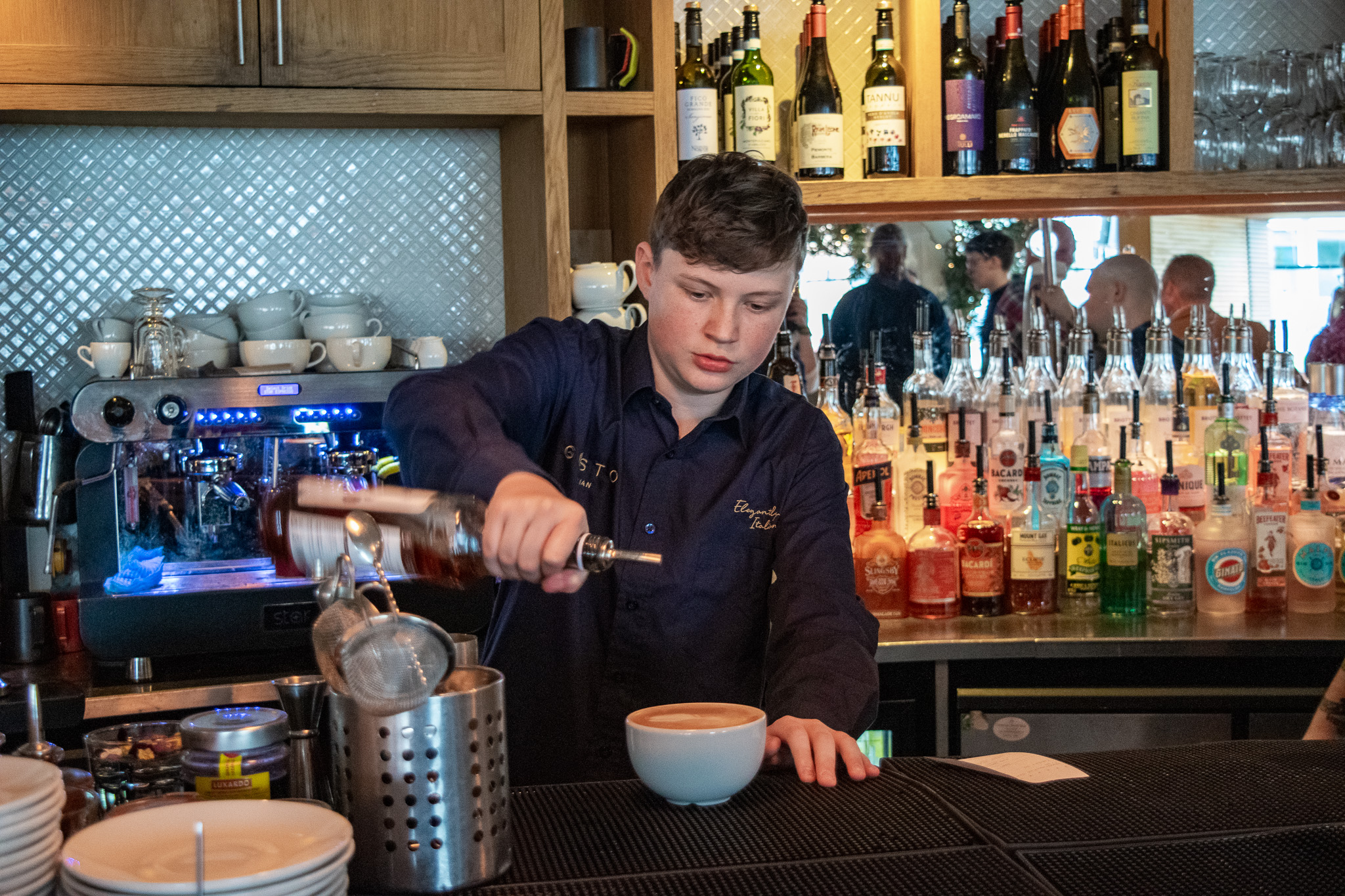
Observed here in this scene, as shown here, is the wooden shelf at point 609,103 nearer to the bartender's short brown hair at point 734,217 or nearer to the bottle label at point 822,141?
the bottle label at point 822,141

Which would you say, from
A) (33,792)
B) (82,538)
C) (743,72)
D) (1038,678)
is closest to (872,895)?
(33,792)

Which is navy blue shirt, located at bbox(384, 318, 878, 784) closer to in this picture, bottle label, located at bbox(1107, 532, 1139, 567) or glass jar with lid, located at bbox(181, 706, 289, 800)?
glass jar with lid, located at bbox(181, 706, 289, 800)

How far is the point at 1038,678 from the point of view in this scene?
7.32ft

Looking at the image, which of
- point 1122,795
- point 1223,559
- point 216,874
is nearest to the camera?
point 216,874

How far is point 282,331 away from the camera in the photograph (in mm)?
2416

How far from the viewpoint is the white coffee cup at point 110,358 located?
7.30ft

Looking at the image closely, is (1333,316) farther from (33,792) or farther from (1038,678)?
(33,792)

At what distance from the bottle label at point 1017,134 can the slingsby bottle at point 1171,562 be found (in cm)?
63

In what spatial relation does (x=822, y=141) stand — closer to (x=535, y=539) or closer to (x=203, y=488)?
(x=203, y=488)

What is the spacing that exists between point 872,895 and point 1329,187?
7.19 ft

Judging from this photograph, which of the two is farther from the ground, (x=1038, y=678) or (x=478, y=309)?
(x=478, y=309)

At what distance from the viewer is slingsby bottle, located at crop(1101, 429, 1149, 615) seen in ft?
7.88

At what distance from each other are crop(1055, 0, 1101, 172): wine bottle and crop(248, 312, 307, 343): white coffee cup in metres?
1.51

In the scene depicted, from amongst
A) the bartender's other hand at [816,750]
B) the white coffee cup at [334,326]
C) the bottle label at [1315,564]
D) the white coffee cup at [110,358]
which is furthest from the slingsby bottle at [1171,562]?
the white coffee cup at [110,358]
